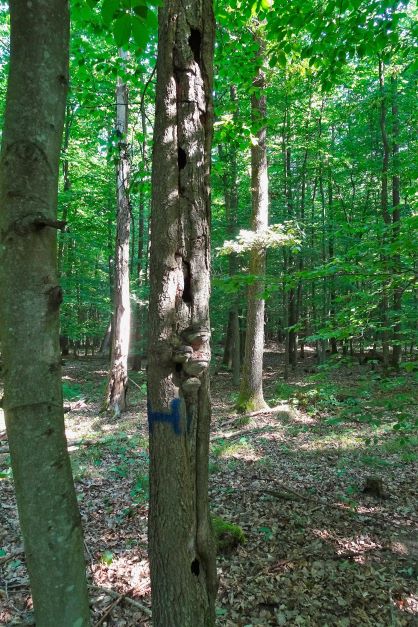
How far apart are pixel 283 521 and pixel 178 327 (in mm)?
3501

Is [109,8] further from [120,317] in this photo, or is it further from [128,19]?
[120,317]

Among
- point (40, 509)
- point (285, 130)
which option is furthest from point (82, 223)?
point (40, 509)

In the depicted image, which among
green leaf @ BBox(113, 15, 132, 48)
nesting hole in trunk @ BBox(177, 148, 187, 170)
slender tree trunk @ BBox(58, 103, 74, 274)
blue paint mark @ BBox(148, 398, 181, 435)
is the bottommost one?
blue paint mark @ BBox(148, 398, 181, 435)

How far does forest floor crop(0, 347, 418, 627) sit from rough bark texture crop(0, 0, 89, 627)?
2.00 m

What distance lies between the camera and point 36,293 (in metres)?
1.42

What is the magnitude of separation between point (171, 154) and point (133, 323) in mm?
14338

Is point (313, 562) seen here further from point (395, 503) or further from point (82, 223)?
point (82, 223)

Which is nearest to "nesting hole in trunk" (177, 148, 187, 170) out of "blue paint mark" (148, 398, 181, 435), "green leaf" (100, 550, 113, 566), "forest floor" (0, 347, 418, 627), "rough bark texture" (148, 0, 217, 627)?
"rough bark texture" (148, 0, 217, 627)

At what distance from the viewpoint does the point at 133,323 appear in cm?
1593

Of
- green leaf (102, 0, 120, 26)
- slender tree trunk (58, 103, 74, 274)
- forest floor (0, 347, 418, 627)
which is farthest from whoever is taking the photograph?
slender tree trunk (58, 103, 74, 274)

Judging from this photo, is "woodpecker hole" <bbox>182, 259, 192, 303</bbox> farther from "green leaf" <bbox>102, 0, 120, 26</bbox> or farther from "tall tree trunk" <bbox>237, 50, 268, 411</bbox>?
"tall tree trunk" <bbox>237, 50, 268, 411</bbox>

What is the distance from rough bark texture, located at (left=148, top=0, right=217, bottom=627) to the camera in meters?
1.93

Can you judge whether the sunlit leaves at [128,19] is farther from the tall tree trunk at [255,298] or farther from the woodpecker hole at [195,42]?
the tall tree trunk at [255,298]

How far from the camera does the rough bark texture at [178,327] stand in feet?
6.33
